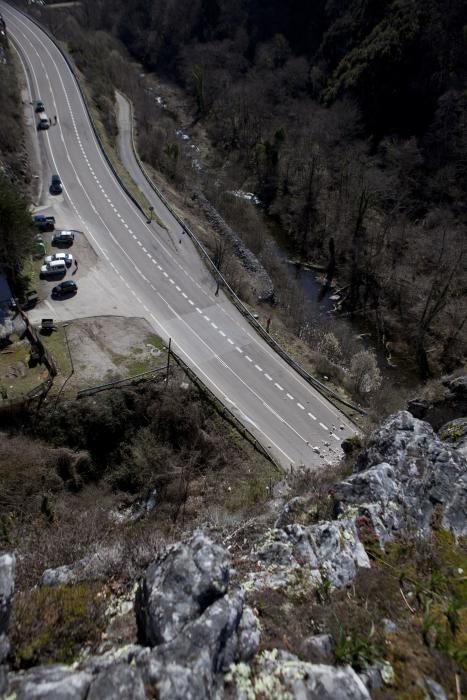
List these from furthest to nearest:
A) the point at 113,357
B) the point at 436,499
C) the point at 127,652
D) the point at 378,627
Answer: the point at 113,357 < the point at 436,499 < the point at 378,627 < the point at 127,652

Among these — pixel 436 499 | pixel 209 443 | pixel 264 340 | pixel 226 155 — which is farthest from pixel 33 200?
pixel 436 499

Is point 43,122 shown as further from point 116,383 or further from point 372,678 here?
point 372,678

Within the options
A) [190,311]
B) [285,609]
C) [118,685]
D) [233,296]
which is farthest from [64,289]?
[118,685]

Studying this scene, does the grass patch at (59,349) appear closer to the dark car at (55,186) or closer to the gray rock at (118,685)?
the dark car at (55,186)

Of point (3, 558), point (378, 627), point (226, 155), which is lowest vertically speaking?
point (226, 155)

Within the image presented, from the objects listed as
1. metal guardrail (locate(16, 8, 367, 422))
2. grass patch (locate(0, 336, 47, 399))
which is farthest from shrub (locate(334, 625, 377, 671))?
grass patch (locate(0, 336, 47, 399))

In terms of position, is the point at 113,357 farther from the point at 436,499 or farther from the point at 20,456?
the point at 436,499
